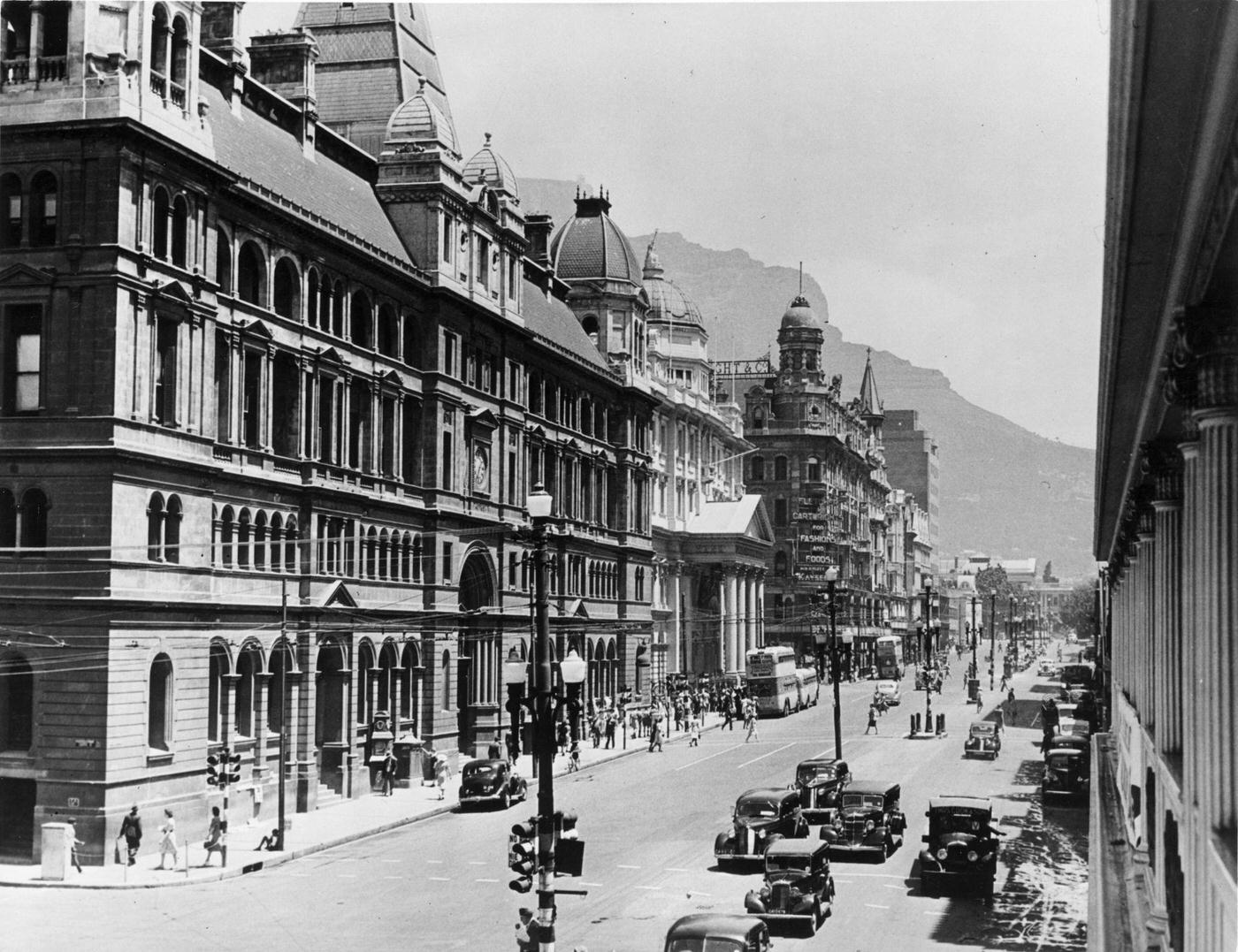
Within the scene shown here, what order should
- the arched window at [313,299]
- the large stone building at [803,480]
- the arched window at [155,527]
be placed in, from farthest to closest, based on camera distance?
the large stone building at [803,480] < the arched window at [313,299] < the arched window at [155,527]

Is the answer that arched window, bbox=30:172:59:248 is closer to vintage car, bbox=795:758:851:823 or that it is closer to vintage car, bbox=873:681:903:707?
vintage car, bbox=795:758:851:823

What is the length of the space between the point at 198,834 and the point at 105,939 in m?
12.2

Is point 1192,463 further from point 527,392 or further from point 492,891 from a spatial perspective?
point 527,392

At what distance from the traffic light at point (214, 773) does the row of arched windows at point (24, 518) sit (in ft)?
21.6

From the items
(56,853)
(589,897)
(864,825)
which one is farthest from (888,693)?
(56,853)

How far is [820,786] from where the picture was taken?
41.8 m

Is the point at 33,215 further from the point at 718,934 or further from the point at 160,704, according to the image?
the point at 718,934

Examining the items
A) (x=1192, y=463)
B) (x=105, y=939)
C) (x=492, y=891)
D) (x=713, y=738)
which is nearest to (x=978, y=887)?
(x=492, y=891)

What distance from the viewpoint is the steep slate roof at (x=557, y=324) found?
74.6 meters

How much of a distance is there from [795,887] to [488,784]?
18.8 meters

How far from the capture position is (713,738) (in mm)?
70938

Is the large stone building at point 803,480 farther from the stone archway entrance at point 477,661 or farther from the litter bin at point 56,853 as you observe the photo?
the litter bin at point 56,853

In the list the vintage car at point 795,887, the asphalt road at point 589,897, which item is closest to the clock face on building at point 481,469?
the asphalt road at point 589,897

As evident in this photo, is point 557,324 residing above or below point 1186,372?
above
